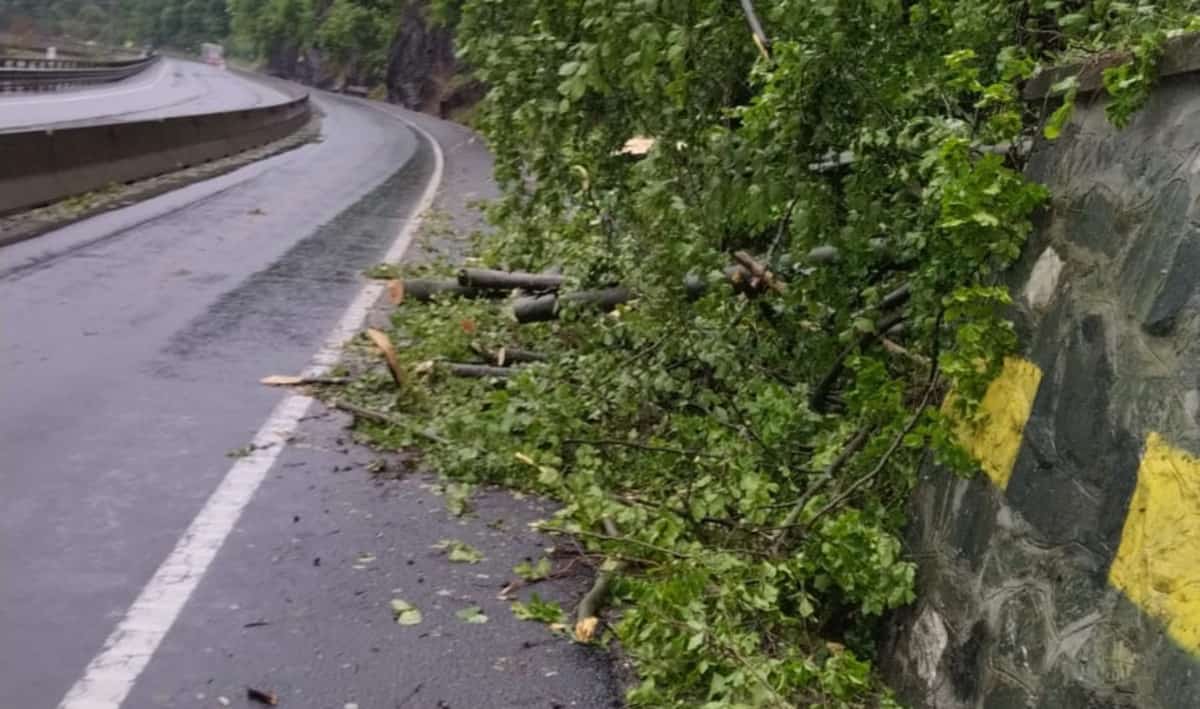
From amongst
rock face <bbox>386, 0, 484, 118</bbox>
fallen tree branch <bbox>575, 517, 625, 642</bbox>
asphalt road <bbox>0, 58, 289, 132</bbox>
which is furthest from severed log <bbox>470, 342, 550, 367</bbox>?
rock face <bbox>386, 0, 484, 118</bbox>

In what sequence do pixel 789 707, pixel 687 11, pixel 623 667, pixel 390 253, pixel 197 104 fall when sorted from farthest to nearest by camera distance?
pixel 197 104 → pixel 390 253 → pixel 687 11 → pixel 623 667 → pixel 789 707

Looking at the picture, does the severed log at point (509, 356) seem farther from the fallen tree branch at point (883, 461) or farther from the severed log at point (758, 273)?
the fallen tree branch at point (883, 461)

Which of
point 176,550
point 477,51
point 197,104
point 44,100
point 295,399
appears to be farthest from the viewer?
point 197,104

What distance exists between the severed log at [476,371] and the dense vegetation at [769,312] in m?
0.10

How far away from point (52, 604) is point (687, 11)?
12.2ft

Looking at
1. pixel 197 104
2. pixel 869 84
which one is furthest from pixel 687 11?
pixel 197 104

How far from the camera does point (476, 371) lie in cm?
754

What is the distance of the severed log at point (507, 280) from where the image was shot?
28.4ft

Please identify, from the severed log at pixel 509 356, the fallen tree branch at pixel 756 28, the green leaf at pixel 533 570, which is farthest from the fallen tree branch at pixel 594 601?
the severed log at pixel 509 356

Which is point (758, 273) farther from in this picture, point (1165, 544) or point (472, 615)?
point (1165, 544)

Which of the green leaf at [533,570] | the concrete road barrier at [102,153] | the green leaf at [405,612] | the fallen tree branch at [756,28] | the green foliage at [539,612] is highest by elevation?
the fallen tree branch at [756,28]

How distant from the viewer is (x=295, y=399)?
7199 mm

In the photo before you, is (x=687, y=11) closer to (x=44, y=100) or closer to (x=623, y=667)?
(x=623, y=667)

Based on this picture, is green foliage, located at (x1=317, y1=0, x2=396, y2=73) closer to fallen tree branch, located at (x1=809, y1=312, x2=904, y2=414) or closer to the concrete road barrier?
the concrete road barrier
